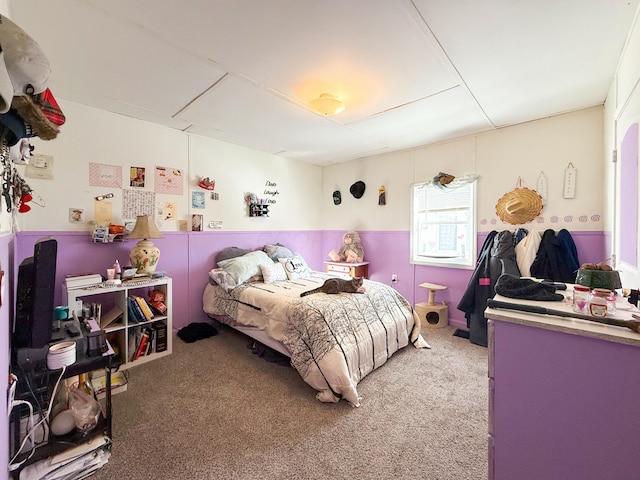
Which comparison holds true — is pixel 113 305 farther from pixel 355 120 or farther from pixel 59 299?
pixel 355 120

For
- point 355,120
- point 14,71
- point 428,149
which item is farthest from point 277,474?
point 428,149

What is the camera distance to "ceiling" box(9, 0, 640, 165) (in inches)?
59.9

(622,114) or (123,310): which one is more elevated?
(622,114)

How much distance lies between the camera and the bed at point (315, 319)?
2.10 meters

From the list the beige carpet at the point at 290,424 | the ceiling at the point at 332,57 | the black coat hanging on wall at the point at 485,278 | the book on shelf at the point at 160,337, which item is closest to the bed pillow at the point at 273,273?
the beige carpet at the point at 290,424

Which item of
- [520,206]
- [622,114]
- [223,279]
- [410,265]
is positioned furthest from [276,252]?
[622,114]

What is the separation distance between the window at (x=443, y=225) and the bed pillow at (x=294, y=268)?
1592 millimetres

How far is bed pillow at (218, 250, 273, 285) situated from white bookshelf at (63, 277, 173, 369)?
670 mm

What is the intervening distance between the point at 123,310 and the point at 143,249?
1.96 feet

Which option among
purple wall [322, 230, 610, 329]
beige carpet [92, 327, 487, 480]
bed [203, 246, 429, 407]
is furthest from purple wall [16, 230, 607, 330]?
beige carpet [92, 327, 487, 480]

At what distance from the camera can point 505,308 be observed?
1235 mm

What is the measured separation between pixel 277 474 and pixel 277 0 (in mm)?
2484

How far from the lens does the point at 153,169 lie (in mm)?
3074

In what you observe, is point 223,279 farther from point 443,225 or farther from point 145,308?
point 443,225
